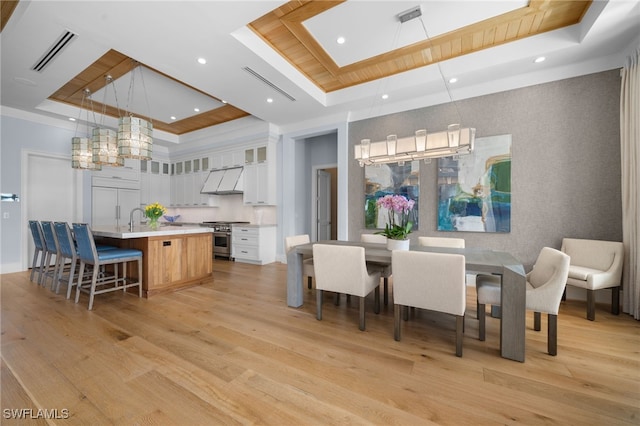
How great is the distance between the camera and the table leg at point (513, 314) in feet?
5.95

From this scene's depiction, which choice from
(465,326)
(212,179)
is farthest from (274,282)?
(212,179)

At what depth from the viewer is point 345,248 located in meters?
2.36

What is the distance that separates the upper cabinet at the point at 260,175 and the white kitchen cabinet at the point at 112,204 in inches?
120

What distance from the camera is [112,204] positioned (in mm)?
5934

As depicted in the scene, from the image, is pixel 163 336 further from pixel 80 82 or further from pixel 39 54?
pixel 80 82

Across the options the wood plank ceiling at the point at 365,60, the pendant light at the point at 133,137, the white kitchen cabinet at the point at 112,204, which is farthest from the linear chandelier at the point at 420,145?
the white kitchen cabinet at the point at 112,204

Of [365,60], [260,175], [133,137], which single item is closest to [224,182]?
[260,175]

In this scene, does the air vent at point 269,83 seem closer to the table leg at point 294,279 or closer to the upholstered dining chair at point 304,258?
the upholstered dining chair at point 304,258

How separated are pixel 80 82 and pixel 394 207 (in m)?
5.22

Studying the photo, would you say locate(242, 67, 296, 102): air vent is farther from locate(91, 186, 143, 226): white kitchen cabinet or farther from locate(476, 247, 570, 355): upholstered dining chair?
locate(91, 186, 143, 226): white kitchen cabinet

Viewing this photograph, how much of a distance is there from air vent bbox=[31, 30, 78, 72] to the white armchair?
6009mm

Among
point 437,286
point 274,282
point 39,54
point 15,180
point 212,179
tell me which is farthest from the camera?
point 212,179

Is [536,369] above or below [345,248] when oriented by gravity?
below

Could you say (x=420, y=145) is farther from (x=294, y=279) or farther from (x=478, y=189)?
(x=294, y=279)
